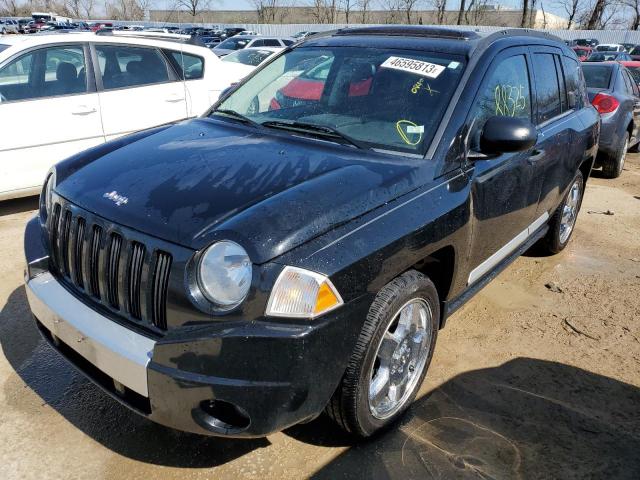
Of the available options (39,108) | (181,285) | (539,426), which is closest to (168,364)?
(181,285)

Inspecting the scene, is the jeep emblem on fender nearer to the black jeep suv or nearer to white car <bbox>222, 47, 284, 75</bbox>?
the black jeep suv

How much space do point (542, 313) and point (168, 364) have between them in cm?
301

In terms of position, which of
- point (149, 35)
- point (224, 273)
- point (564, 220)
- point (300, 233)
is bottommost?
point (564, 220)

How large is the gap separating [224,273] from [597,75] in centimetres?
822

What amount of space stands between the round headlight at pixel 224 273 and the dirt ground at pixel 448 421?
0.94 m

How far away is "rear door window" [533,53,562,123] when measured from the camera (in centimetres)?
384

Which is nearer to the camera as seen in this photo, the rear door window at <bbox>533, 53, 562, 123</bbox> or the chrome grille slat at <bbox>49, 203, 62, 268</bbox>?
the chrome grille slat at <bbox>49, 203, 62, 268</bbox>

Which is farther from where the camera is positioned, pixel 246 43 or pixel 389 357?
pixel 246 43

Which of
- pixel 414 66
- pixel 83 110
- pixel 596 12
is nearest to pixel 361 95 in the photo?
pixel 414 66

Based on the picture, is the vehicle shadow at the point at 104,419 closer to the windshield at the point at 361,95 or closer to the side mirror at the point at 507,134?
the windshield at the point at 361,95

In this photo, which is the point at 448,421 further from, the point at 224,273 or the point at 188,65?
the point at 188,65

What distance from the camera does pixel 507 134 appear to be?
9.18 feet

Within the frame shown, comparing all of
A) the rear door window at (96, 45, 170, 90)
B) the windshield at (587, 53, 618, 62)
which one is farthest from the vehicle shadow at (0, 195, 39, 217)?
the windshield at (587, 53, 618, 62)

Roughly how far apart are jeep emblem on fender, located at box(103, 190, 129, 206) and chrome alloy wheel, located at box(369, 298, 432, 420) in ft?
4.13
